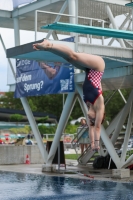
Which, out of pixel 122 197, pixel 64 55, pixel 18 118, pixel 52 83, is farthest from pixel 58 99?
pixel 64 55

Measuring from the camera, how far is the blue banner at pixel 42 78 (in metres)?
22.6

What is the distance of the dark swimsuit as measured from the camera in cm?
683

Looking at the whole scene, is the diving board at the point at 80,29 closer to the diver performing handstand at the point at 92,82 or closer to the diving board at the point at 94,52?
the diver performing handstand at the point at 92,82

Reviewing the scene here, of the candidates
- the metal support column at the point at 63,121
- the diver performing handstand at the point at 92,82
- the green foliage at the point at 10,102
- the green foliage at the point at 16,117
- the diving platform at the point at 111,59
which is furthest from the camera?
the green foliage at the point at 10,102

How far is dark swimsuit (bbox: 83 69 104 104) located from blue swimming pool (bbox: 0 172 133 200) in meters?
8.92

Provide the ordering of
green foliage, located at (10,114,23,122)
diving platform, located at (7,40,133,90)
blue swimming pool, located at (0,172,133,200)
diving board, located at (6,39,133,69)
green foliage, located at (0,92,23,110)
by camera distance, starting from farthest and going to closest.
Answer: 1. green foliage, located at (0,92,23,110)
2. green foliage, located at (10,114,23,122)
3. diving platform, located at (7,40,133,90)
4. diving board, located at (6,39,133,69)
5. blue swimming pool, located at (0,172,133,200)

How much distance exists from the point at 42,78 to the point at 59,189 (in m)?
7.41

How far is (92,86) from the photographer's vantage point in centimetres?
689

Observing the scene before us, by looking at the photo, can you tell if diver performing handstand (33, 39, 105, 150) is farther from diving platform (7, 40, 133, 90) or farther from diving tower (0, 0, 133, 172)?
diving tower (0, 0, 133, 172)

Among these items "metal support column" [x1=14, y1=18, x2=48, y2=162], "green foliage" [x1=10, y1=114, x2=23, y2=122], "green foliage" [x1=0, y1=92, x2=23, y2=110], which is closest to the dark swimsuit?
"metal support column" [x1=14, y1=18, x2=48, y2=162]

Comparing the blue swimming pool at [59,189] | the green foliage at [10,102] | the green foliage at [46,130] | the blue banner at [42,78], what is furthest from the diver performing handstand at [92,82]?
the green foliage at [10,102]

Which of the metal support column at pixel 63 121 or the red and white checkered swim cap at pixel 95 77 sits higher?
the red and white checkered swim cap at pixel 95 77

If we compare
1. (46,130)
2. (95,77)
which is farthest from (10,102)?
(95,77)

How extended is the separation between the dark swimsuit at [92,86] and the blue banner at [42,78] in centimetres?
1432
